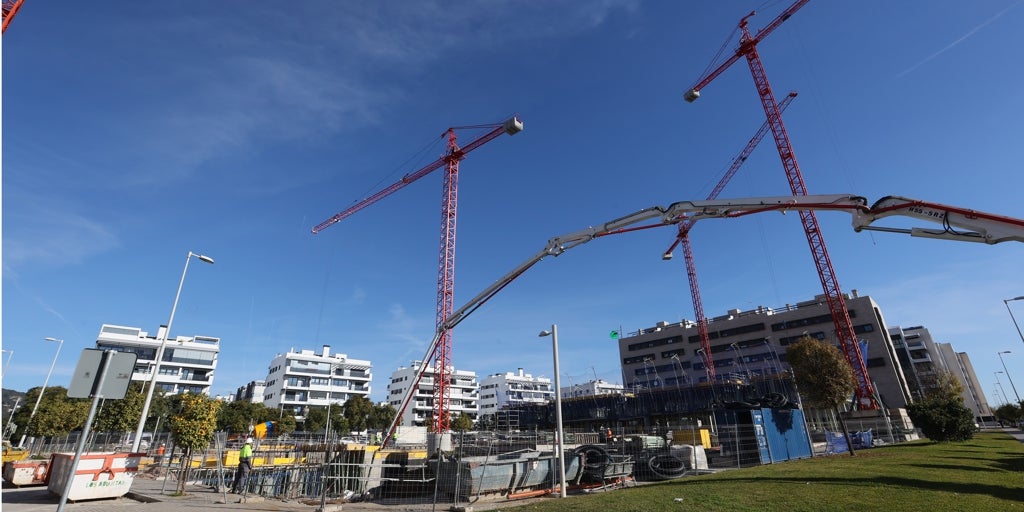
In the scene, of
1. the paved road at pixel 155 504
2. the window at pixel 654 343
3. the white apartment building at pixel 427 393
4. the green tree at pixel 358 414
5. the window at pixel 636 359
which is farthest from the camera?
the white apartment building at pixel 427 393

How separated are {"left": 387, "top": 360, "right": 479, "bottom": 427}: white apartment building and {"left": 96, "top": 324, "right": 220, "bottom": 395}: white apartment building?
36.8 m

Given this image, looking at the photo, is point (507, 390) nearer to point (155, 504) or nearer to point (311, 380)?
point (311, 380)

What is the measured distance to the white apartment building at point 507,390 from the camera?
384ft

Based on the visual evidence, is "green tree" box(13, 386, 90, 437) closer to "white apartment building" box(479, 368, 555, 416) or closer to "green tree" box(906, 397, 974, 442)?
"green tree" box(906, 397, 974, 442)

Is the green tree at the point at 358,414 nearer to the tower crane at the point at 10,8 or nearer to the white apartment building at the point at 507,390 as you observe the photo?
the white apartment building at the point at 507,390

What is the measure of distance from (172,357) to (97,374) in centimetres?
8532

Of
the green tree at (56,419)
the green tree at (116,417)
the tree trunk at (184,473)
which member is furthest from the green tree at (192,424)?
the green tree at (56,419)

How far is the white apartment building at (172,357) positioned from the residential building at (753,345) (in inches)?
2850

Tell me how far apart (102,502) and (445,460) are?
31.7ft

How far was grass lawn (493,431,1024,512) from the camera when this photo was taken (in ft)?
34.4

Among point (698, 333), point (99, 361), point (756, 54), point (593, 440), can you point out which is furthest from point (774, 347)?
point (99, 361)

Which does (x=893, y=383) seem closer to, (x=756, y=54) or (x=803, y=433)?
(x=756, y=54)

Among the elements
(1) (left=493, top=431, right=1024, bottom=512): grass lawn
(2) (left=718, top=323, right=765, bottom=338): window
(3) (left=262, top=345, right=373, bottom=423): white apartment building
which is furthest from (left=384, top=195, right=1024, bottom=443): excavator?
(3) (left=262, top=345, right=373, bottom=423): white apartment building

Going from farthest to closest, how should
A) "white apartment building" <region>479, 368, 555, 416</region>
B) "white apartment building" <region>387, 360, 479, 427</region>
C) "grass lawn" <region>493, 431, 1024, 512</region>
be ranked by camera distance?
"white apartment building" <region>479, 368, 555, 416</region> < "white apartment building" <region>387, 360, 479, 427</region> < "grass lawn" <region>493, 431, 1024, 512</region>
